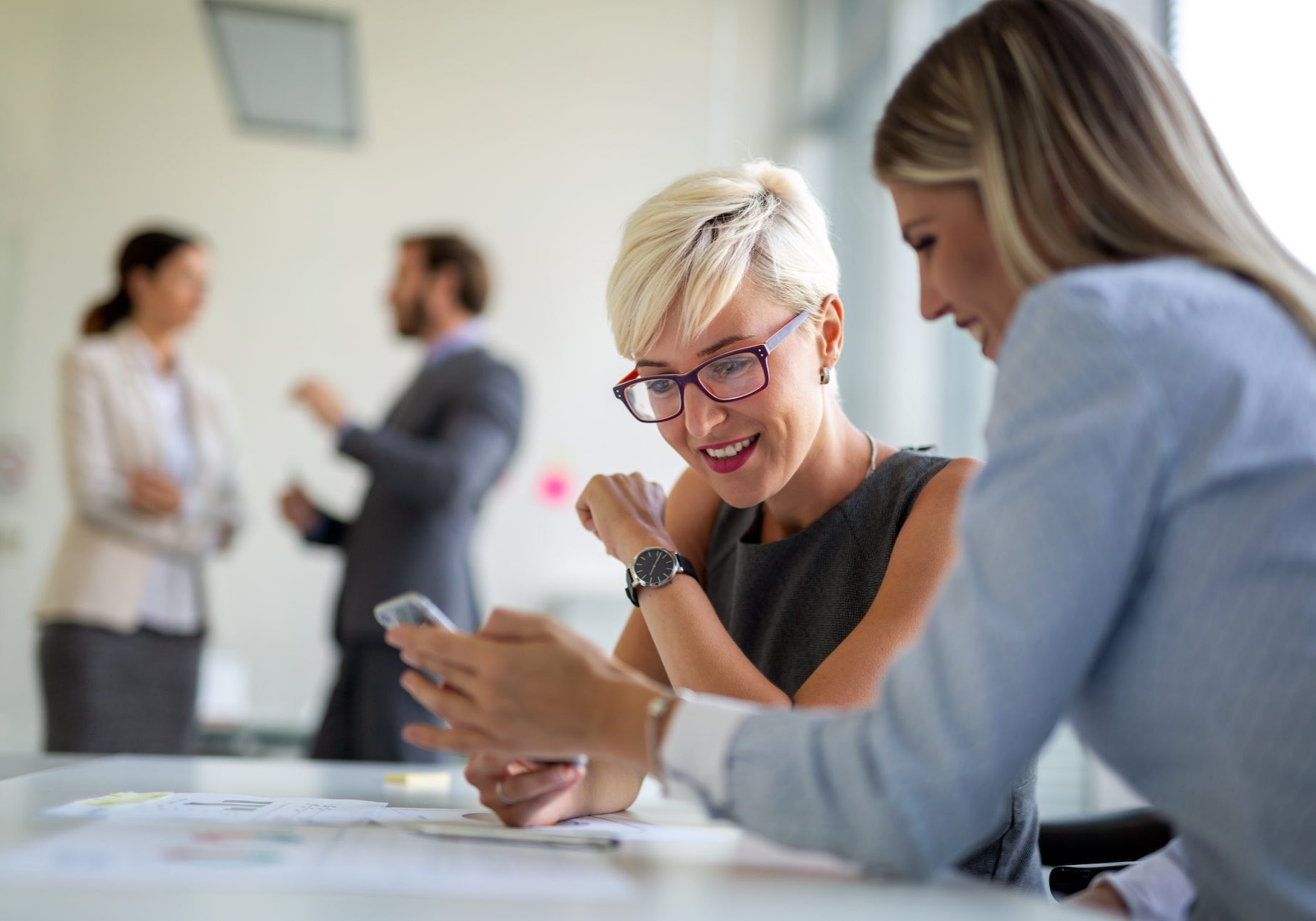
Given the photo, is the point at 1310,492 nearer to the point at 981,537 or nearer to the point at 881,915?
the point at 981,537

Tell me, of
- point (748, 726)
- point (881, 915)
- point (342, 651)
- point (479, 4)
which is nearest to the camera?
point (881, 915)

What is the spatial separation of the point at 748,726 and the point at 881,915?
149 mm

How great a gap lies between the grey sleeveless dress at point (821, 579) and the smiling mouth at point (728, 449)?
0.12 m

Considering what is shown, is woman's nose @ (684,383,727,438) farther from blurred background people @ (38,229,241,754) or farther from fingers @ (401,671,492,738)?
blurred background people @ (38,229,241,754)

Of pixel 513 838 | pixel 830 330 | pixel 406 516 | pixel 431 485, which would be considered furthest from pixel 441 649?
pixel 406 516

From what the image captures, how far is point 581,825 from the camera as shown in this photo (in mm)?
1030

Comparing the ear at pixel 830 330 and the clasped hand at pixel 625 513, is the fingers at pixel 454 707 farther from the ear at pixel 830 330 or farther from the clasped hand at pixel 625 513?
the ear at pixel 830 330

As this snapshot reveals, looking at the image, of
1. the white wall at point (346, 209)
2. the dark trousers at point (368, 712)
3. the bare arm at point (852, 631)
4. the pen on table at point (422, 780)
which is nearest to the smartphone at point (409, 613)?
the bare arm at point (852, 631)

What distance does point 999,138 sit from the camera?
765mm

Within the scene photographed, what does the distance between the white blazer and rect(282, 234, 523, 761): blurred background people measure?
0.33 m

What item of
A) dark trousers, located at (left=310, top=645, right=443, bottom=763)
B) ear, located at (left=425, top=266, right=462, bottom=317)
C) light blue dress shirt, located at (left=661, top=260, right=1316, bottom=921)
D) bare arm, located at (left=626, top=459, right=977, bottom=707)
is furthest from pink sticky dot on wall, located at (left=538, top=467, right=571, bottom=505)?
light blue dress shirt, located at (left=661, top=260, right=1316, bottom=921)

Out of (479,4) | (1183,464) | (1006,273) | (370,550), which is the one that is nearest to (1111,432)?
(1183,464)

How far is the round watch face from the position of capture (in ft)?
4.02

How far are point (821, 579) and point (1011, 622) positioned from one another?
0.73m
